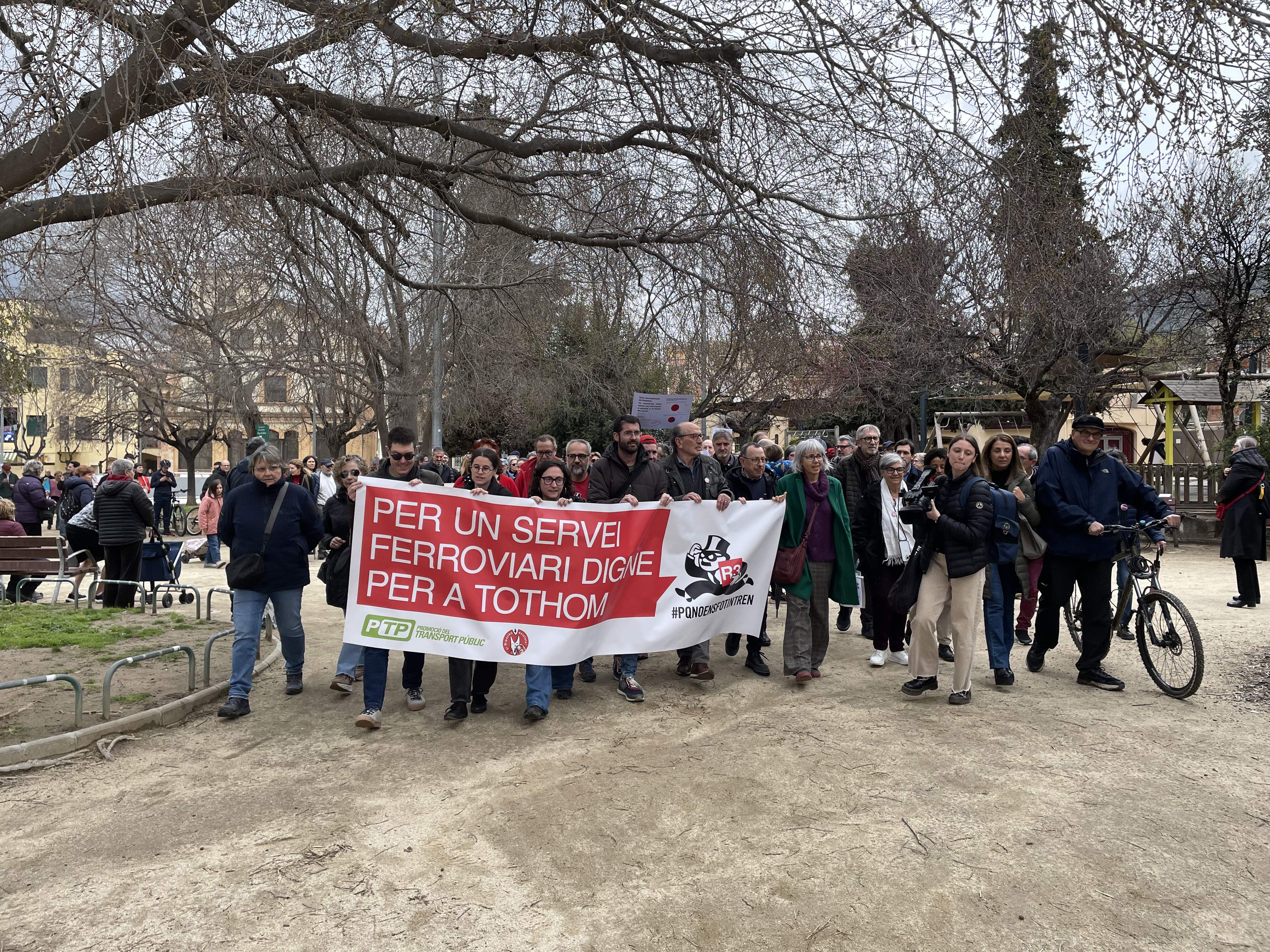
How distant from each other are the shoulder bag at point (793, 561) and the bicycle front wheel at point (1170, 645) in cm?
255

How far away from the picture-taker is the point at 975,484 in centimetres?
656

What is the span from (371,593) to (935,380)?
64.8ft

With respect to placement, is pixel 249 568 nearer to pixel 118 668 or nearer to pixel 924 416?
pixel 118 668

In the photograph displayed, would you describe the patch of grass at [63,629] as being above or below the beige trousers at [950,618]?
below

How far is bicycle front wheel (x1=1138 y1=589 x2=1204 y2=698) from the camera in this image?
6434mm

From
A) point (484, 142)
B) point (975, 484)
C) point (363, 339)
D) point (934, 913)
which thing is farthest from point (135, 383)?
point (934, 913)

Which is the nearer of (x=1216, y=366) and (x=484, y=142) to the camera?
(x=484, y=142)

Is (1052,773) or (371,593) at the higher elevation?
(371,593)

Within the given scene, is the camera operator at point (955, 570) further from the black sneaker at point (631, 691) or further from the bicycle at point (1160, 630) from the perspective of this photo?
the black sneaker at point (631, 691)

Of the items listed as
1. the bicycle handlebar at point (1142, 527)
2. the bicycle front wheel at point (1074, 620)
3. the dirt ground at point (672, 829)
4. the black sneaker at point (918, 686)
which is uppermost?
the bicycle handlebar at point (1142, 527)

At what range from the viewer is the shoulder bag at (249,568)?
6492 millimetres

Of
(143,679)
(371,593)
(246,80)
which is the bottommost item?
(143,679)

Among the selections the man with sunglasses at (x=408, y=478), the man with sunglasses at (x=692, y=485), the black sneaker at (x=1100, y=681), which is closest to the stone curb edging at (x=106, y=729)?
the man with sunglasses at (x=408, y=478)

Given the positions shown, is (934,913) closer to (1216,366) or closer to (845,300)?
(845,300)
